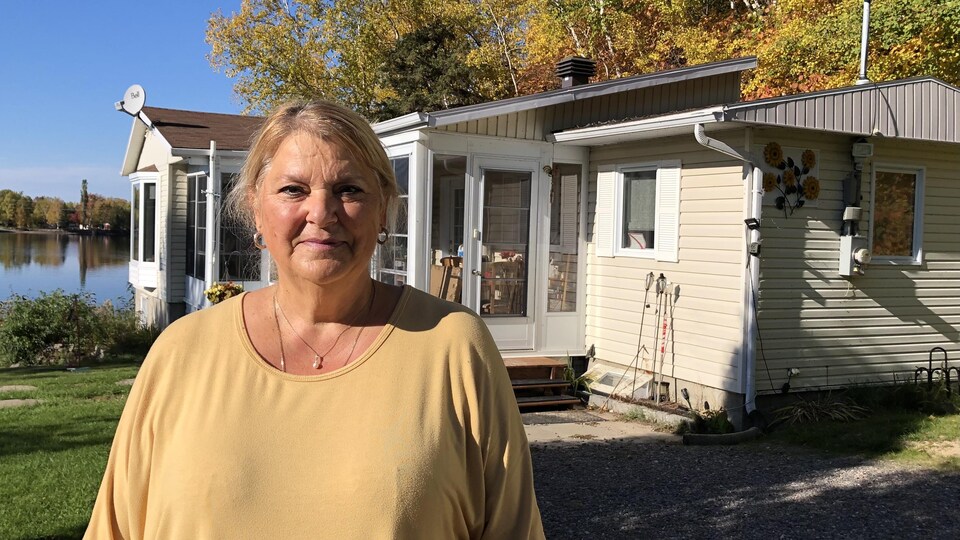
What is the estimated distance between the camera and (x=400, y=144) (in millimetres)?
8812

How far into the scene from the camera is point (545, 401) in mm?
8719

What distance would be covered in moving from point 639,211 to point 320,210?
7424mm

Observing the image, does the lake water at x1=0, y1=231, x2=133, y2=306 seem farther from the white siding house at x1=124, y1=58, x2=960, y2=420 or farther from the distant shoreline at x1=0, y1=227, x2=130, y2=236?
the white siding house at x1=124, y1=58, x2=960, y2=420

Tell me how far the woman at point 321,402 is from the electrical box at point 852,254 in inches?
281

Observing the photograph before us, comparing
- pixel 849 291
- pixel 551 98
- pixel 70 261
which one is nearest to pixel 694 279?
pixel 849 291

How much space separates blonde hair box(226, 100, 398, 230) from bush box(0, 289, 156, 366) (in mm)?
12249

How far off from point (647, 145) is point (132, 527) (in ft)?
24.8

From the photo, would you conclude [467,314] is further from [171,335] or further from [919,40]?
[919,40]

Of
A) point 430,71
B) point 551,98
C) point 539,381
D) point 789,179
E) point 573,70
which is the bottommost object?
point 539,381

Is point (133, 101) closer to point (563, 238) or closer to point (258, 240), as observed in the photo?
point (563, 238)

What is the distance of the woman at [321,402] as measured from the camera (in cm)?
157

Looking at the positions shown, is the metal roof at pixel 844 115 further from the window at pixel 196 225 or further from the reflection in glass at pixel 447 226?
the window at pixel 196 225

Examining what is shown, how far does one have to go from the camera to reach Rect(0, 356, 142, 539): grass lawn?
189 inches

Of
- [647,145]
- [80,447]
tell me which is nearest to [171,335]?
[80,447]
